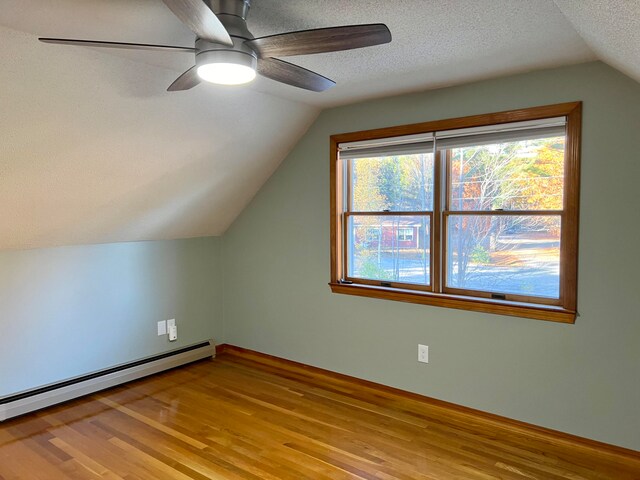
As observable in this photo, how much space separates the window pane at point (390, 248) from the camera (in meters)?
3.27

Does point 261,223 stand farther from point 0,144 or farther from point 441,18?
point 441,18

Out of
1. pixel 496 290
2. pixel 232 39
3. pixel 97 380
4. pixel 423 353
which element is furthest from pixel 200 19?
pixel 97 380

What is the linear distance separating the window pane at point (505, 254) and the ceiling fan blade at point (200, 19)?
79.4 inches

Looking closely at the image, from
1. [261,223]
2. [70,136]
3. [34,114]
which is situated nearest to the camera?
[34,114]

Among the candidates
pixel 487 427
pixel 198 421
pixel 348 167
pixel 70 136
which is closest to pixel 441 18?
pixel 348 167

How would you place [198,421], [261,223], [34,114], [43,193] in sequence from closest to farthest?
[34,114]
[43,193]
[198,421]
[261,223]

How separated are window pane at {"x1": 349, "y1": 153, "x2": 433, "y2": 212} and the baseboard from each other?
1.33 metres

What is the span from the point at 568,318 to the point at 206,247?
302cm

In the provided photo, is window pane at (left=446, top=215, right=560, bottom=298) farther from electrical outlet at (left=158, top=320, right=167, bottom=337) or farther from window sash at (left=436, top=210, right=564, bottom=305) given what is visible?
electrical outlet at (left=158, top=320, right=167, bottom=337)

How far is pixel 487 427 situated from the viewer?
290 cm

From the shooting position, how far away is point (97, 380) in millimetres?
3443

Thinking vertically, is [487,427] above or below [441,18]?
below

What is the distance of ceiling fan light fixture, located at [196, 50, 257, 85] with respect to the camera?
5.62ft

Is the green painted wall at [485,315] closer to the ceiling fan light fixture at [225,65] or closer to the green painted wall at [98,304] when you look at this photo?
the green painted wall at [98,304]
